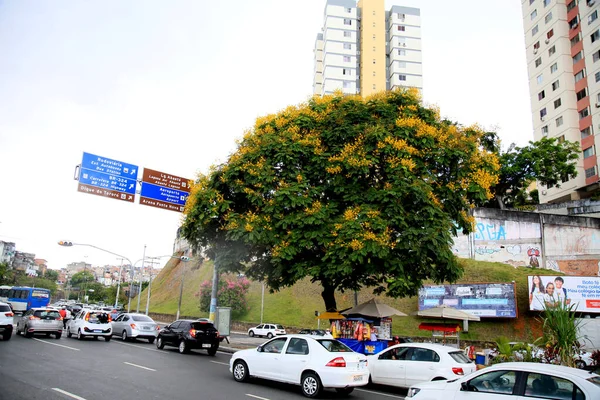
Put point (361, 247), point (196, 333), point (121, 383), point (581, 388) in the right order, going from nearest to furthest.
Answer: point (581, 388) < point (121, 383) < point (361, 247) < point (196, 333)

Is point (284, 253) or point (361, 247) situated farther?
point (284, 253)

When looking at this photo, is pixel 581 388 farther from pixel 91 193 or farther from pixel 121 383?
pixel 91 193

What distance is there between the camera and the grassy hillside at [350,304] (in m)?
32.1

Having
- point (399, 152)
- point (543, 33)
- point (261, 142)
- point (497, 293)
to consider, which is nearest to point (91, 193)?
point (261, 142)

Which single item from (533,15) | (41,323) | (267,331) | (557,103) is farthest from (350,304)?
(533,15)

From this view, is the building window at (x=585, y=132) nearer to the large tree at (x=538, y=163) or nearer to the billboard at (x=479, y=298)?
the large tree at (x=538, y=163)

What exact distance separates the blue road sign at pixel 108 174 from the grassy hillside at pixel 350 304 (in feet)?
23.9

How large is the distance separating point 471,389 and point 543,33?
6244 centimetres

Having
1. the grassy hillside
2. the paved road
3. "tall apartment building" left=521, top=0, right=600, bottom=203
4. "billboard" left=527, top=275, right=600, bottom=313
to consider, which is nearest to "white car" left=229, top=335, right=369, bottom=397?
the paved road

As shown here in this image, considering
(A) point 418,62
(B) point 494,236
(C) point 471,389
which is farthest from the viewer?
(A) point 418,62

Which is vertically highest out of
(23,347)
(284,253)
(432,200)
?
(432,200)

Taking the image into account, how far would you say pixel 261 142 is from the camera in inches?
677

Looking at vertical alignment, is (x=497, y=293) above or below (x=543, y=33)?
below

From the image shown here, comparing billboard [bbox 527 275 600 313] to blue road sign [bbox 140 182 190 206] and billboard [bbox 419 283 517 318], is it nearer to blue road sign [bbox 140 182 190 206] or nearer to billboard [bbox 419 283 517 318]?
billboard [bbox 419 283 517 318]
